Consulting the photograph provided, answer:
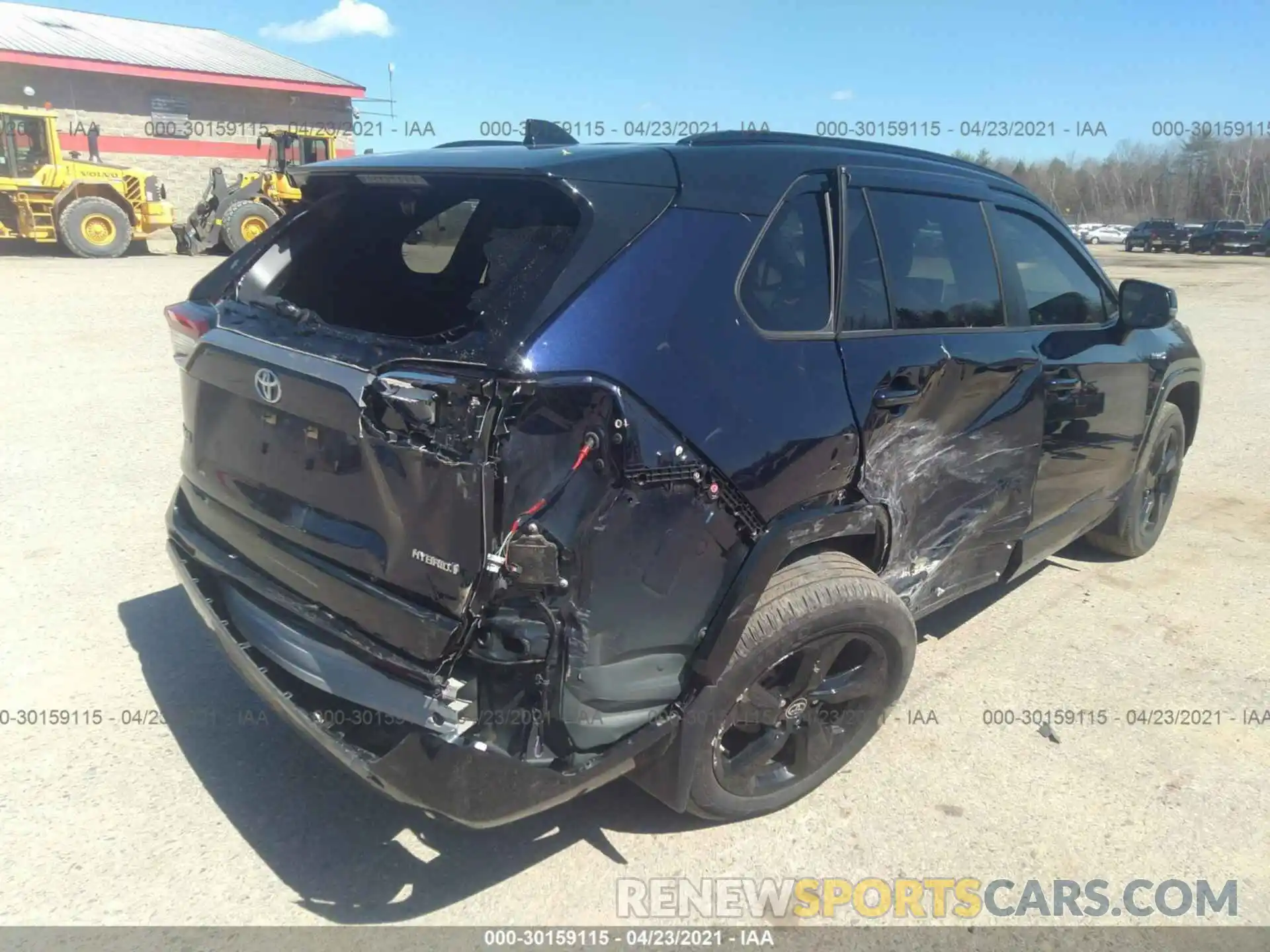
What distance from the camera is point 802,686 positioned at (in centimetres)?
283

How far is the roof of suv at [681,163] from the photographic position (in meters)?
2.37

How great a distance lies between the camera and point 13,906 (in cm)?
240

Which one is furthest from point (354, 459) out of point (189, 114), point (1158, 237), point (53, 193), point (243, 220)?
point (1158, 237)

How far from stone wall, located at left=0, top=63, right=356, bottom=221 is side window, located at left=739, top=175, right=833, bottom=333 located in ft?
106

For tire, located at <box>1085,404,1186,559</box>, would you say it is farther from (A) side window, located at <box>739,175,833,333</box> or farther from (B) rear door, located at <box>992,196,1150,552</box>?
(A) side window, located at <box>739,175,833,333</box>

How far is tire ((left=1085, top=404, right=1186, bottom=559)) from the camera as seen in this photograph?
4.66m

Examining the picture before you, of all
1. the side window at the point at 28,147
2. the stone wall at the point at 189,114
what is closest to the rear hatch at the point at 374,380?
the side window at the point at 28,147

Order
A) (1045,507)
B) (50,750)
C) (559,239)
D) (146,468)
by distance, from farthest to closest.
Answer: (146,468) → (1045,507) → (50,750) → (559,239)

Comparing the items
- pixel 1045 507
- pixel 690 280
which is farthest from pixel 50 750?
pixel 1045 507

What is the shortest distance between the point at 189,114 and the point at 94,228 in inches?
566

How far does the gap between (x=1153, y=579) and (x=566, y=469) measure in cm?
396

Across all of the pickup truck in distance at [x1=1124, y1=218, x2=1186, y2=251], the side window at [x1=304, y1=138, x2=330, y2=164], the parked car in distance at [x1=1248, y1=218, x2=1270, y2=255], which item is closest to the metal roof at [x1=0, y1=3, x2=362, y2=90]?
the side window at [x1=304, y1=138, x2=330, y2=164]

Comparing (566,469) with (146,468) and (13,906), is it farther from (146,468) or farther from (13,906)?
(146,468)

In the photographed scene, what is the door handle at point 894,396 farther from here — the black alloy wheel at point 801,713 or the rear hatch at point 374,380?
the rear hatch at point 374,380
